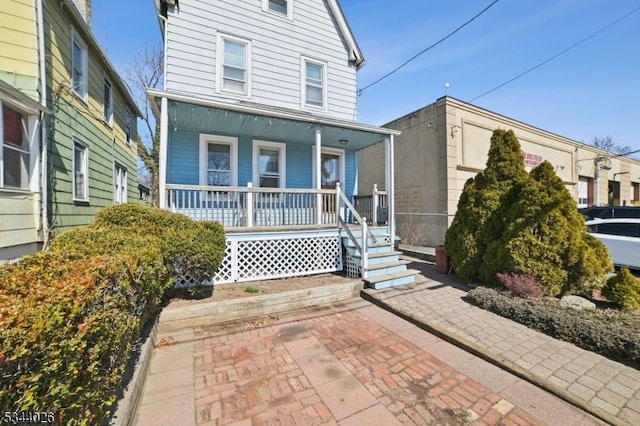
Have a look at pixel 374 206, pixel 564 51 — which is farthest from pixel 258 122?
pixel 564 51

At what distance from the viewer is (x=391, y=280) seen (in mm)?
6223

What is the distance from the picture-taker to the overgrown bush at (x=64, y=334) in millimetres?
1409

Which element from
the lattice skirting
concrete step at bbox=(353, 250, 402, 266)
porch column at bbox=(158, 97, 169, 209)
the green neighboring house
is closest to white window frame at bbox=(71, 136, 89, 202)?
the green neighboring house

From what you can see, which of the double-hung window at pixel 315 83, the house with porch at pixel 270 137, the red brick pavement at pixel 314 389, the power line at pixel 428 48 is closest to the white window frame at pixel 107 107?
the house with porch at pixel 270 137

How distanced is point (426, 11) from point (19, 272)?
422 inches

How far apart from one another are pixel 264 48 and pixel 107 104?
5.77 metres

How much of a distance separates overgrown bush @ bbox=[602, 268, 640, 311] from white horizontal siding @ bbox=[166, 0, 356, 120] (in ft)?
26.6

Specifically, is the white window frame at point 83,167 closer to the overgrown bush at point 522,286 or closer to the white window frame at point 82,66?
the white window frame at point 82,66

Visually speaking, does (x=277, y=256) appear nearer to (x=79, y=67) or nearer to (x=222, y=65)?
(x=222, y=65)

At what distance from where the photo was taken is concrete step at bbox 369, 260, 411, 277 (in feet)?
20.9

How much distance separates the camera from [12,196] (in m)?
4.81

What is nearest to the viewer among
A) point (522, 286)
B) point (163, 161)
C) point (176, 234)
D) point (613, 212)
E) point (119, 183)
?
point (176, 234)

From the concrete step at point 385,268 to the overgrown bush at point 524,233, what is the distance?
53.9 inches

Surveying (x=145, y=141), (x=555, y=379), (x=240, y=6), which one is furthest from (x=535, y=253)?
(x=145, y=141)
